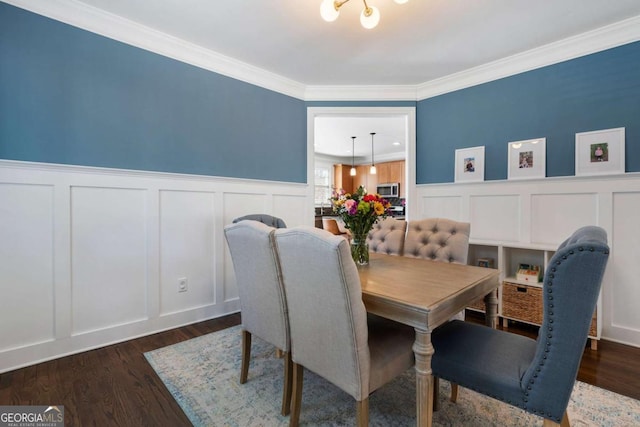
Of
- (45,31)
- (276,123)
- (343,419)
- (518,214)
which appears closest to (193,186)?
(276,123)

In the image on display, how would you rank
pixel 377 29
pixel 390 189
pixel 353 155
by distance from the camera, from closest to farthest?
1. pixel 377 29
2. pixel 390 189
3. pixel 353 155

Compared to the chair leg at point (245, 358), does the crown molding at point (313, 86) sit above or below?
above

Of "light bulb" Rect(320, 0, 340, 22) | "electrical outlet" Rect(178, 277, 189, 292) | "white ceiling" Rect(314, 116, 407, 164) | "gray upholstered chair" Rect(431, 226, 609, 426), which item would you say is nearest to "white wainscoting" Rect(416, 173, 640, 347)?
"white ceiling" Rect(314, 116, 407, 164)

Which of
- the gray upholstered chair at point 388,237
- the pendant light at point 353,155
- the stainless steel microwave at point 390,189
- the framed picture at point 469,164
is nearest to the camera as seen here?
the gray upholstered chair at point 388,237

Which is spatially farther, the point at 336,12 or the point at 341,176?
the point at 341,176

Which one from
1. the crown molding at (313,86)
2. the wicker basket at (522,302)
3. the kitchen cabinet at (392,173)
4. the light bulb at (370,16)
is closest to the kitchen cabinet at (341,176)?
the kitchen cabinet at (392,173)

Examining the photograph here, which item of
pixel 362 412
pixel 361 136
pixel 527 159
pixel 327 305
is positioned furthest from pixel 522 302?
pixel 361 136

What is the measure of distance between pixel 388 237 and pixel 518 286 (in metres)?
1.33

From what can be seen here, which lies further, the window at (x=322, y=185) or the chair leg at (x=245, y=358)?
the window at (x=322, y=185)

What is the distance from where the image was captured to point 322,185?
820cm

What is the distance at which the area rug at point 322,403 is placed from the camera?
148cm

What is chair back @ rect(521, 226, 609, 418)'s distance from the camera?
0.87 meters

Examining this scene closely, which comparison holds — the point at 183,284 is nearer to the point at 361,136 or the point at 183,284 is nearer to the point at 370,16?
the point at 370,16

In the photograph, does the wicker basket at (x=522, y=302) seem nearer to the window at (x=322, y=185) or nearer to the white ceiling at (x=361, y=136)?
the white ceiling at (x=361, y=136)
